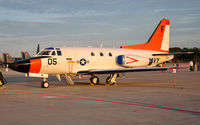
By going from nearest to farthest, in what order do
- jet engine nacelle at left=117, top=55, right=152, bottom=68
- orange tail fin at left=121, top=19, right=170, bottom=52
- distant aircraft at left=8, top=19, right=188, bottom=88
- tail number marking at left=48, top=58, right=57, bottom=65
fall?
distant aircraft at left=8, top=19, right=188, bottom=88 → tail number marking at left=48, top=58, right=57, bottom=65 → jet engine nacelle at left=117, top=55, right=152, bottom=68 → orange tail fin at left=121, top=19, right=170, bottom=52

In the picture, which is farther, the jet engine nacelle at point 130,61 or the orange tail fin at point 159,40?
the orange tail fin at point 159,40

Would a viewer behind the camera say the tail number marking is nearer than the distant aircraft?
No

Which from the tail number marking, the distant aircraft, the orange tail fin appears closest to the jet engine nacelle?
the distant aircraft

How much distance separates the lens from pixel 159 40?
2777 centimetres

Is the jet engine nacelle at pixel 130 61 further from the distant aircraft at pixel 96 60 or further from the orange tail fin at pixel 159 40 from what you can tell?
the orange tail fin at pixel 159 40

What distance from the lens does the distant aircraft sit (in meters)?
20.5

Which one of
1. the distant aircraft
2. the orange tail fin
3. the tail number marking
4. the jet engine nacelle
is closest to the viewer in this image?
the distant aircraft

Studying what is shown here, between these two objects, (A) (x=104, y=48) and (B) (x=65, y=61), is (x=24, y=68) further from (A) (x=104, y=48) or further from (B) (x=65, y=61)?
(A) (x=104, y=48)

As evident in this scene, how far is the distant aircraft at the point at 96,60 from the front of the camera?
20.5m

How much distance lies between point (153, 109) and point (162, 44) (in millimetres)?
18238

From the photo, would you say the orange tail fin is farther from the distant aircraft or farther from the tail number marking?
the tail number marking

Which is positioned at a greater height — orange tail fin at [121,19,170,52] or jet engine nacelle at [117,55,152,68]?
orange tail fin at [121,19,170,52]

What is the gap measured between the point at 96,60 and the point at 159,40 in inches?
319

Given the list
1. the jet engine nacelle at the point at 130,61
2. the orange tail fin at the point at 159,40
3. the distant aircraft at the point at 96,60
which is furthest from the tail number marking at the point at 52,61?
the orange tail fin at the point at 159,40
